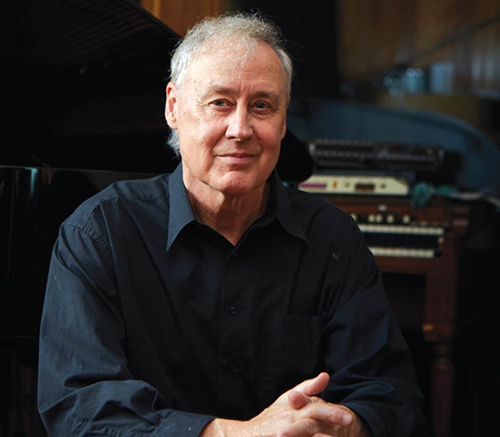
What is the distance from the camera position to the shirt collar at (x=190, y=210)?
5.04 feet

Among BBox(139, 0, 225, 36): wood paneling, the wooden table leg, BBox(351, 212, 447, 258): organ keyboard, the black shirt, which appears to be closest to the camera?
the black shirt

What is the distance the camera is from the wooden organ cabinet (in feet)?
9.82

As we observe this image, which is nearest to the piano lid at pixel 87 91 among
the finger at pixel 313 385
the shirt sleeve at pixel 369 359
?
the shirt sleeve at pixel 369 359

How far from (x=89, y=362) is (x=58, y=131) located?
114cm

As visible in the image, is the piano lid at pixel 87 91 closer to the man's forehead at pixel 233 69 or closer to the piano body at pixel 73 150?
the piano body at pixel 73 150

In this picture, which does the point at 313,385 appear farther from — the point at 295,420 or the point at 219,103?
the point at 219,103

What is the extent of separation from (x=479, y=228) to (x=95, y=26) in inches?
75.9

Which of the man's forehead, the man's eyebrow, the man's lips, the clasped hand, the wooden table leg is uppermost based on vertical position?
the man's forehead

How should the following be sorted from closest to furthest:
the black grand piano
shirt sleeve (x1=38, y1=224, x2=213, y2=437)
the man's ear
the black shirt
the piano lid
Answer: shirt sleeve (x1=38, y1=224, x2=213, y2=437), the black shirt, the man's ear, the black grand piano, the piano lid

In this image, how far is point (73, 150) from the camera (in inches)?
92.6

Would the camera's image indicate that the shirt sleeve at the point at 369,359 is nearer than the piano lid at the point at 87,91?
Yes

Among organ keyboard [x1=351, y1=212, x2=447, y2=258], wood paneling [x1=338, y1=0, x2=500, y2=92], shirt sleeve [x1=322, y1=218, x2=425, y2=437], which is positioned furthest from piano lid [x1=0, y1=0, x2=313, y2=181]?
wood paneling [x1=338, y1=0, x2=500, y2=92]

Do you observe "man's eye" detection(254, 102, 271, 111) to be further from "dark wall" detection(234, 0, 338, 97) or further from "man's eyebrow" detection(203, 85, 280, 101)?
"dark wall" detection(234, 0, 338, 97)

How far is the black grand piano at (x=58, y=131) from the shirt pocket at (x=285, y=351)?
718 mm
